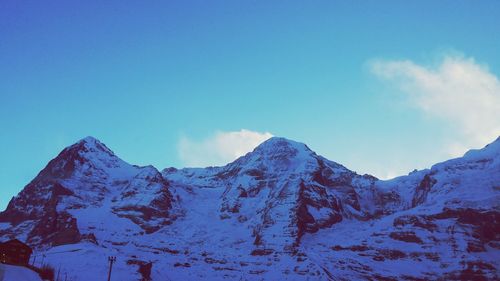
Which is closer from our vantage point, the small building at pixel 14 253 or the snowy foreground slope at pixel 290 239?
the small building at pixel 14 253

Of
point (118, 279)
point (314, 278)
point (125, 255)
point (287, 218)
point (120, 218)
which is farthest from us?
point (120, 218)

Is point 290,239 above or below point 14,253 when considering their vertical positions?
above

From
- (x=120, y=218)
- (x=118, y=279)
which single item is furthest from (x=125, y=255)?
(x=120, y=218)

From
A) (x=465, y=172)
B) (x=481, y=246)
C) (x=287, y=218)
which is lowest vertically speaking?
(x=481, y=246)

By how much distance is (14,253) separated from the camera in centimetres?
9731

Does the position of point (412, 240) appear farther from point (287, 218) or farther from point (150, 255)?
point (150, 255)

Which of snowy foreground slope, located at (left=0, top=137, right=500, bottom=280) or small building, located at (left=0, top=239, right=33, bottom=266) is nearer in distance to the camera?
small building, located at (left=0, top=239, right=33, bottom=266)

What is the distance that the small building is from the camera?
9506cm

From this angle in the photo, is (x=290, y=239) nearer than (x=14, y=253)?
No

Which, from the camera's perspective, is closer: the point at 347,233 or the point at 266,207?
the point at 347,233

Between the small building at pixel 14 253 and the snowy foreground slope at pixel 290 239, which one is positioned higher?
the snowy foreground slope at pixel 290 239

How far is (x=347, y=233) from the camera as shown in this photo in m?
175

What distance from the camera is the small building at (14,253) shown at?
95.1 m

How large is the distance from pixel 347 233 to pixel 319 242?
546 inches
